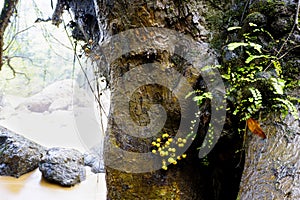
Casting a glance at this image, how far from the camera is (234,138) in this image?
3.72ft

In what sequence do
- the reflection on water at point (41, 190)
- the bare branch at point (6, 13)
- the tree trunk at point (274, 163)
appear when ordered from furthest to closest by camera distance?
the reflection on water at point (41, 190), the bare branch at point (6, 13), the tree trunk at point (274, 163)

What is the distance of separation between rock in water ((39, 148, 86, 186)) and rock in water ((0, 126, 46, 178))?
24 cm

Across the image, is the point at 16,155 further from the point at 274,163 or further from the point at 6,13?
A: the point at 274,163

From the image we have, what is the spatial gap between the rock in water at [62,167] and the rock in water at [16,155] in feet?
0.80

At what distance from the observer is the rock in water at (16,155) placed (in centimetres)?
388

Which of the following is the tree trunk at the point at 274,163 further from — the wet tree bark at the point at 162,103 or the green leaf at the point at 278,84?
the wet tree bark at the point at 162,103

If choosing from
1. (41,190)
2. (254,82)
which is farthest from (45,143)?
(254,82)

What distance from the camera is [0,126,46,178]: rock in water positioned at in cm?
388

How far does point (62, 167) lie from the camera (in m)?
3.85

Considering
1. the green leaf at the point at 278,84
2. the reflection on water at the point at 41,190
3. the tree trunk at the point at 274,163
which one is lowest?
the reflection on water at the point at 41,190

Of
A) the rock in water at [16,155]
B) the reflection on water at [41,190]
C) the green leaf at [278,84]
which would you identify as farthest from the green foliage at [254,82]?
the rock in water at [16,155]

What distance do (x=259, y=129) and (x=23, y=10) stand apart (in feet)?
9.28

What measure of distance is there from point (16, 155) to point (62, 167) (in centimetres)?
68

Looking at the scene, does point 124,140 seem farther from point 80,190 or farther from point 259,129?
point 80,190
